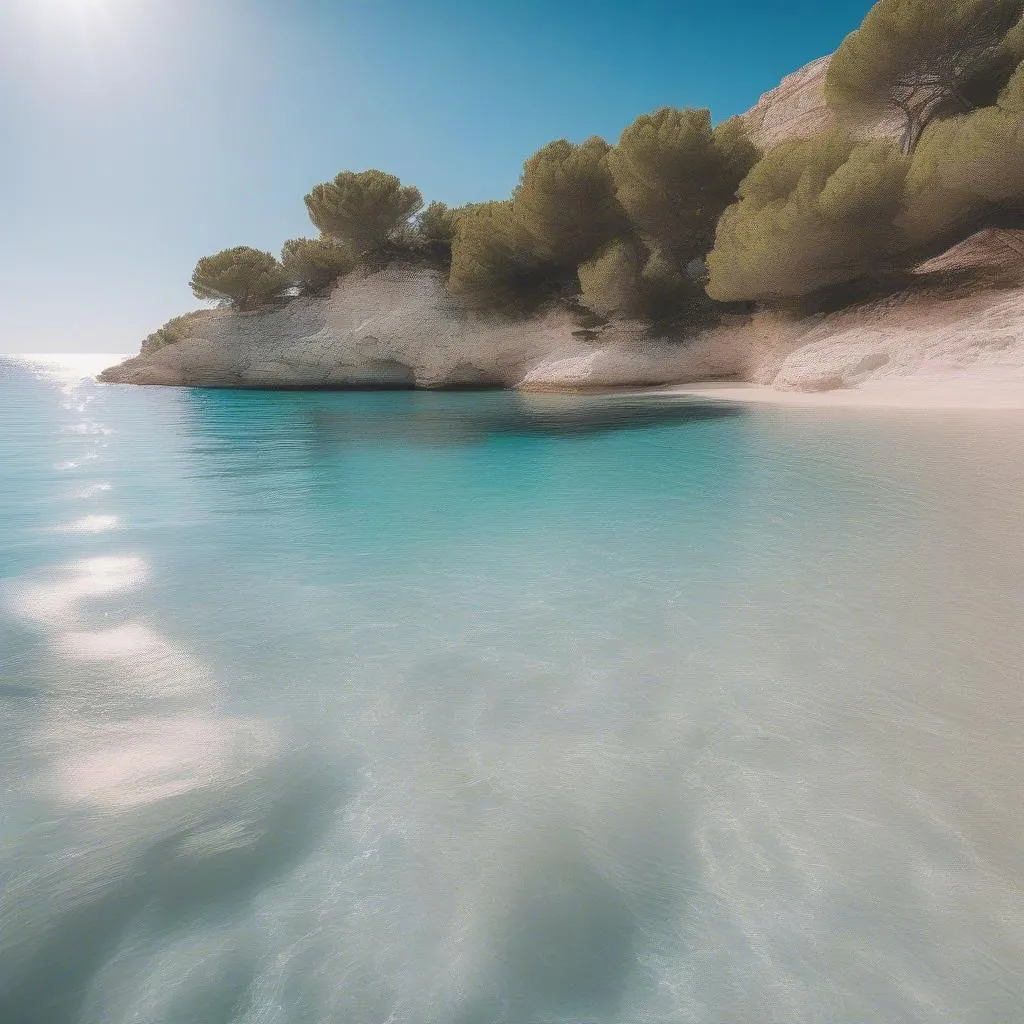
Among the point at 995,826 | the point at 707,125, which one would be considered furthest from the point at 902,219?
the point at 995,826

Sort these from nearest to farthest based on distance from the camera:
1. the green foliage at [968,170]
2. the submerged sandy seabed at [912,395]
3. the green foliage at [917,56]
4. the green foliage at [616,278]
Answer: the submerged sandy seabed at [912,395] → the green foliage at [968,170] → the green foliage at [917,56] → the green foliage at [616,278]

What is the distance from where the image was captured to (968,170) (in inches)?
459

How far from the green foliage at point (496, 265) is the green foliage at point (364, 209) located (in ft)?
13.8

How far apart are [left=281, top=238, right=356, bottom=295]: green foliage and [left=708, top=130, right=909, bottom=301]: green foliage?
1640cm

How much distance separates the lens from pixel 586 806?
155 centimetres

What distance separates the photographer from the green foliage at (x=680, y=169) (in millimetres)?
15594

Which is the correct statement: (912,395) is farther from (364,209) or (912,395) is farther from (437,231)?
(364,209)

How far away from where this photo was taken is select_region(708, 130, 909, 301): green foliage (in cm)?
1210

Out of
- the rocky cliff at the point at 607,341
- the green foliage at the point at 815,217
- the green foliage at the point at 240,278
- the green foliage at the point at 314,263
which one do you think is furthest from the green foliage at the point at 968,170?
the green foliage at the point at 240,278

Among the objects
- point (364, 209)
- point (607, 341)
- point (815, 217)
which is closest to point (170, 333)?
point (364, 209)

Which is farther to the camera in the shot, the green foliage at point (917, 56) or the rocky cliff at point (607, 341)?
the green foliage at point (917, 56)

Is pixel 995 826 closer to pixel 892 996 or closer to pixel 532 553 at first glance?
pixel 892 996

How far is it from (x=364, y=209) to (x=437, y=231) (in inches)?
110

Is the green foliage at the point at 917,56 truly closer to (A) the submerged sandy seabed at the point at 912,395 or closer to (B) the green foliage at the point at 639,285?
(B) the green foliage at the point at 639,285
